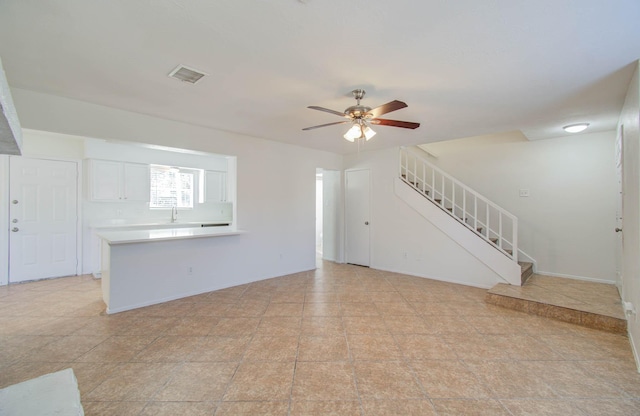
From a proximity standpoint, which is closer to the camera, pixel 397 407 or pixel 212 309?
pixel 397 407

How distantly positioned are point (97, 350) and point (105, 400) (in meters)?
0.85

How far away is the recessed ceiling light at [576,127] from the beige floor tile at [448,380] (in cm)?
388

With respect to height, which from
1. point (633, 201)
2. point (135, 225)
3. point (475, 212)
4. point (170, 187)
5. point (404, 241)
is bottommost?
point (404, 241)

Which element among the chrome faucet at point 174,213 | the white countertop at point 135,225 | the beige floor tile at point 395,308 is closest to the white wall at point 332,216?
the beige floor tile at point 395,308

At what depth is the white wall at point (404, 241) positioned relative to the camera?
A: 15.4 ft

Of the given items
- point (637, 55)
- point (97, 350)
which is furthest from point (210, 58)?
point (637, 55)

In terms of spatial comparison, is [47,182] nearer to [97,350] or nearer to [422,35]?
[97,350]

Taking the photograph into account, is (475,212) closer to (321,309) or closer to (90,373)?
(321,309)

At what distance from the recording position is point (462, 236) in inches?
185

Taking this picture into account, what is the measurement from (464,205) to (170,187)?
20.0 feet

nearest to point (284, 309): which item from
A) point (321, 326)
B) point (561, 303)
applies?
point (321, 326)

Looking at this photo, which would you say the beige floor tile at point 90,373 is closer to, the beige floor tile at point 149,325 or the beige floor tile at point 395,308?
the beige floor tile at point 149,325

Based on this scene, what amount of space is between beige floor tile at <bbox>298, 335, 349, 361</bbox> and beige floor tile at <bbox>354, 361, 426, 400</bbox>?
8.4 inches

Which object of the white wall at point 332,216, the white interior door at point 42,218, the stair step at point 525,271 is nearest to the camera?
the stair step at point 525,271
